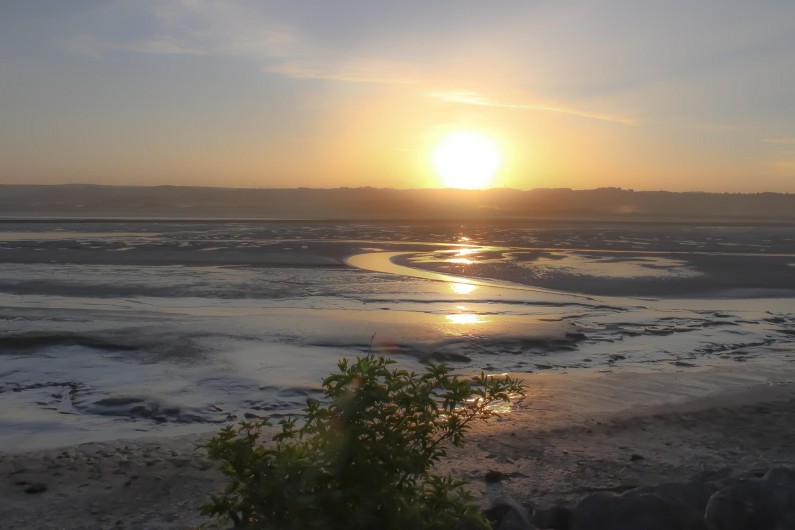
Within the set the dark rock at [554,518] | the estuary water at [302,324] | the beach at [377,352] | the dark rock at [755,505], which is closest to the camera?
the dark rock at [755,505]

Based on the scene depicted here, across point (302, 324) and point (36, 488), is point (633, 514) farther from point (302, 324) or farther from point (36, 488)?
point (302, 324)

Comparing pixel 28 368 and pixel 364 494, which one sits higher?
pixel 364 494

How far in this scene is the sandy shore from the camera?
→ 5418mm

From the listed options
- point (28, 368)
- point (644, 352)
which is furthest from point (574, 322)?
point (28, 368)

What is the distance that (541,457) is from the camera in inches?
255

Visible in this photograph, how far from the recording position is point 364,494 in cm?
378

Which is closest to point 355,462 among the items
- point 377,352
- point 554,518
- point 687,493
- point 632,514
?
point 554,518

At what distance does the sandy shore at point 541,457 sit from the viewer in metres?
5.42

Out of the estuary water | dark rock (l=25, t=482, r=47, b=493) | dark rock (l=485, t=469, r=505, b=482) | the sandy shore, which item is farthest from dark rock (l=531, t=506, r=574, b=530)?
dark rock (l=25, t=482, r=47, b=493)

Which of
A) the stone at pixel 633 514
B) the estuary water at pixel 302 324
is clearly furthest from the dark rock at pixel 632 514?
the estuary water at pixel 302 324

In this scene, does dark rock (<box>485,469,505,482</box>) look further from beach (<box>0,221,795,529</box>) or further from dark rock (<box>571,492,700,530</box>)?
dark rock (<box>571,492,700,530</box>)

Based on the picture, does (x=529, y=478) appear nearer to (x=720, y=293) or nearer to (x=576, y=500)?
(x=576, y=500)

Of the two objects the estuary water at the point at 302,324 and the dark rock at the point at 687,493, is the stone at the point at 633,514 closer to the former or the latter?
the dark rock at the point at 687,493

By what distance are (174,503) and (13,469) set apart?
1544 mm
